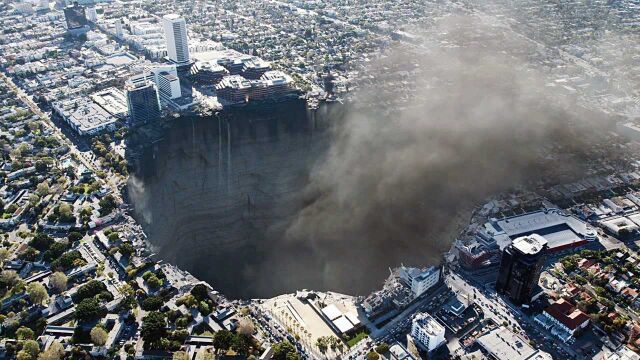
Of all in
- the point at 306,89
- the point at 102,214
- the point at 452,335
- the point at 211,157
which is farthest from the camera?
the point at 306,89

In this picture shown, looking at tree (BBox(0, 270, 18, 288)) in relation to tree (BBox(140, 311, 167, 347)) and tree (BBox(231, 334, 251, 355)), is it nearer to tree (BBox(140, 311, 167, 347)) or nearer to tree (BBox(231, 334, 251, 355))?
tree (BBox(140, 311, 167, 347))

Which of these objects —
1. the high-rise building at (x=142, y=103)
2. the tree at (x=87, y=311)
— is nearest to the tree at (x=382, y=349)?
the tree at (x=87, y=311)

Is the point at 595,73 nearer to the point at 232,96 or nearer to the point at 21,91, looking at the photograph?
the point at 232,96

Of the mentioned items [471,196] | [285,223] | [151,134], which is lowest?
[285,223]

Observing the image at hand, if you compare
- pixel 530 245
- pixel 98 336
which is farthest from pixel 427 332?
pixel 98 336

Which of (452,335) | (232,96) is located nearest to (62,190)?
(232,96)

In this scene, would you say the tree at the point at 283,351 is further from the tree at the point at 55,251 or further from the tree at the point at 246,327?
the tree at the point at 55,251
